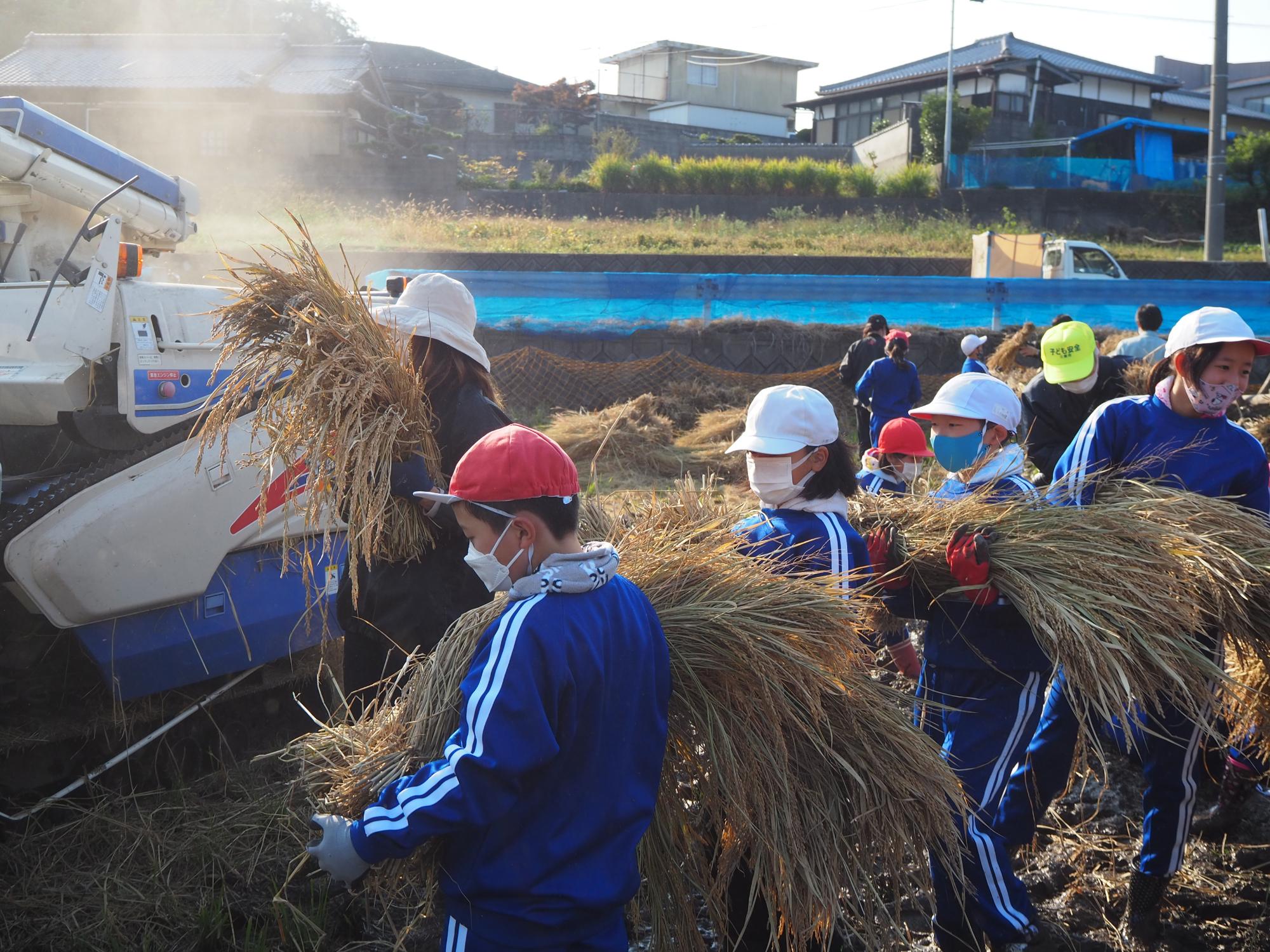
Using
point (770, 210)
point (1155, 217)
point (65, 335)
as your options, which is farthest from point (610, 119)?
point (65, 335)

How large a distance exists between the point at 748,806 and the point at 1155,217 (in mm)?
28277

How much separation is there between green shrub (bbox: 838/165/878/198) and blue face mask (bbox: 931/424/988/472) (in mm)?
22665

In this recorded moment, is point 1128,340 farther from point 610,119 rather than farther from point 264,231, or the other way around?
point 610,119

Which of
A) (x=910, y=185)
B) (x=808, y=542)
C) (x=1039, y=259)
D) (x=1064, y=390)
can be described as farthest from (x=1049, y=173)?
(x=808, y=542)

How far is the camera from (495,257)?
16.7 metres

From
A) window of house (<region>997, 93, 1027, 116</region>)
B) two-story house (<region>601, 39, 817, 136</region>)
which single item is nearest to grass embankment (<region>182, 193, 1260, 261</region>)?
window of house (<region>997, 93, 1027, 116</region>)

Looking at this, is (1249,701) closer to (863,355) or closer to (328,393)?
(328,393)

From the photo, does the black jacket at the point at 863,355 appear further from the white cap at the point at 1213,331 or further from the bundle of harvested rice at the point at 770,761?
the bundle of harvested rice at the point at 770,761

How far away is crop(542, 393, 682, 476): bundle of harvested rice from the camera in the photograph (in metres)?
9.09

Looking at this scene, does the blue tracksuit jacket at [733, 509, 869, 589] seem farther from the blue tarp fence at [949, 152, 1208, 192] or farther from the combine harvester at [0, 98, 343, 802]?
the blue tarp fence at [949, 152, 1208, 192]

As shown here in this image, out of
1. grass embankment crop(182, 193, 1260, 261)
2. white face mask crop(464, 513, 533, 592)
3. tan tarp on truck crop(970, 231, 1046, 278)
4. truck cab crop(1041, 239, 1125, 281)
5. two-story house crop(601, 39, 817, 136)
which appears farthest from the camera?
two-story house crop(601, 39, 817, 136)

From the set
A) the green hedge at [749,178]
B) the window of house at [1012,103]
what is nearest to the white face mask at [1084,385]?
the green hedge at [749,178]

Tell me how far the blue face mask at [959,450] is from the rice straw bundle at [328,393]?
1.72 metres

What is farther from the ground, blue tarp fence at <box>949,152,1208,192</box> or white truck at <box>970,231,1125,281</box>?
blue tarp fence at <box>949,152,1208,192</box>
